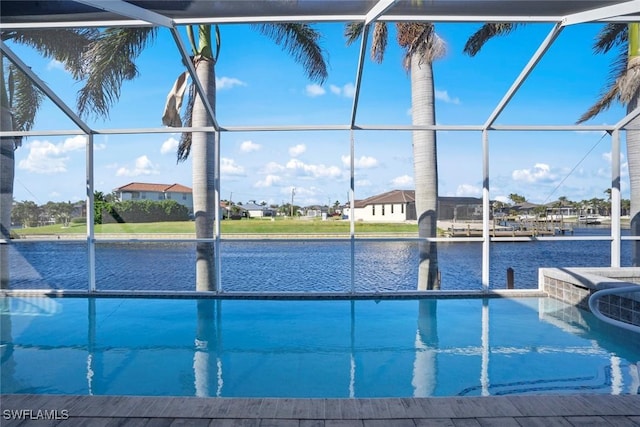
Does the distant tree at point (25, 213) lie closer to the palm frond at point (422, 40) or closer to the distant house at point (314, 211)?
the distant house at point (314, 211)

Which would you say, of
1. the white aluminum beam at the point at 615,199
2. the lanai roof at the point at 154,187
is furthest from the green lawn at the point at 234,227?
the white aluminum beam at the point at 615,199

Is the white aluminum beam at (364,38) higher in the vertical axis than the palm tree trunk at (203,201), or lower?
higher

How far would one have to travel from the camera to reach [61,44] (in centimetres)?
765

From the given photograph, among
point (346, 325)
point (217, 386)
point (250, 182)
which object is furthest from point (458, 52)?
point (217, 386)

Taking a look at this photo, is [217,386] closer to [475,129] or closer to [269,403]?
[269,403]

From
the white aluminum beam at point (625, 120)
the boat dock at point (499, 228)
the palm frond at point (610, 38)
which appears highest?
the palm frond at point (610, 38)

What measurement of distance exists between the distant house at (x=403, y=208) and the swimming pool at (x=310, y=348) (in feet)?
5.87

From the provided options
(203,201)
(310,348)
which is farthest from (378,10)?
(203,201)

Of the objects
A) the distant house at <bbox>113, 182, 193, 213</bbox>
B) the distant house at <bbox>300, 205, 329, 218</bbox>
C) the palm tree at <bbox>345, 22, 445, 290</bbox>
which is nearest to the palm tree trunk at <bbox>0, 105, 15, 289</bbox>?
the distant house at <bbox>113, 182, 193, 213</bbox>

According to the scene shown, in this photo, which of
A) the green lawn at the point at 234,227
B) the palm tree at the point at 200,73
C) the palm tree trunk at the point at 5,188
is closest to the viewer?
the green lawn at the point at 234,227

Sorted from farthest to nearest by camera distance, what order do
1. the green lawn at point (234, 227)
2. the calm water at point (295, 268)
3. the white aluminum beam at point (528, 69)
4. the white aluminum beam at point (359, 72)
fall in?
the calm water at point (295, 268) < the green lawn at point (234, 227) < the white aluminum beam at point (359, 72) < the white aluminum beam at point (528, 69)

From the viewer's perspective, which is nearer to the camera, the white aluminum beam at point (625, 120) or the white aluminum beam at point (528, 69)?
the white aluminum beam at point (528, 69)

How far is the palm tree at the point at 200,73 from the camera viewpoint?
740 centimetres

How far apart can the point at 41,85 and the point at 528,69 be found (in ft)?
16.6
